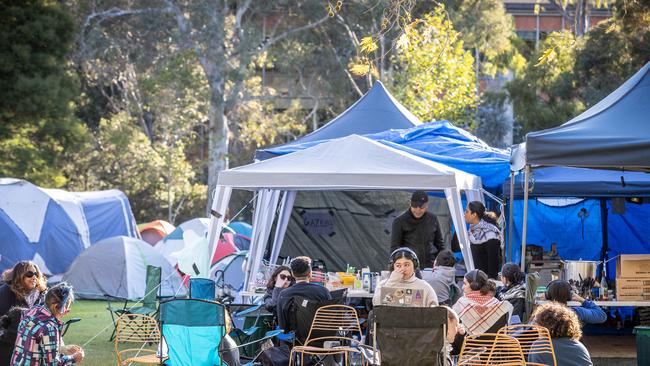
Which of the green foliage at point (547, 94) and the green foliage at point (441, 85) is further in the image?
the green foliage at point (441, 85)

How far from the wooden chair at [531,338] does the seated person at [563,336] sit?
3 centimetres

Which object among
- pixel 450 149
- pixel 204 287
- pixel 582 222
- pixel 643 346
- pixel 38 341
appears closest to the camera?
pixel 38 341

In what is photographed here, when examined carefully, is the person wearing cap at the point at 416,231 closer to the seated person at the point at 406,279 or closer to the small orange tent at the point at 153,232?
the seated person at the point at 406,279

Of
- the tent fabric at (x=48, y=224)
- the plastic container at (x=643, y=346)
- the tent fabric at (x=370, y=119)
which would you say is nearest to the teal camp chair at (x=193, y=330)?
the plastic container at (x=643, y=346)

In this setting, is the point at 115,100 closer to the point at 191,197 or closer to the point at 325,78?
the point at 191,197

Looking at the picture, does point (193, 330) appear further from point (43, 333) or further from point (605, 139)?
point (605, 139)

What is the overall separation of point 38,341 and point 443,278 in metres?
3.55

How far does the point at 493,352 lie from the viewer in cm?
648

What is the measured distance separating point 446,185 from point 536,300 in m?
1.41

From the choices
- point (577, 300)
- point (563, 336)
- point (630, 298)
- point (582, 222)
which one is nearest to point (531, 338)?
point (563, 336)

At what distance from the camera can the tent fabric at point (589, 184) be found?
11.0m

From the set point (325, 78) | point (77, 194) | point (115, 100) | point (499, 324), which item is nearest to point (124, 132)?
point (115, 100)

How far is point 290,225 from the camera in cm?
1367

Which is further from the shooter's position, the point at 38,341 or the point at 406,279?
the point at 406,279
